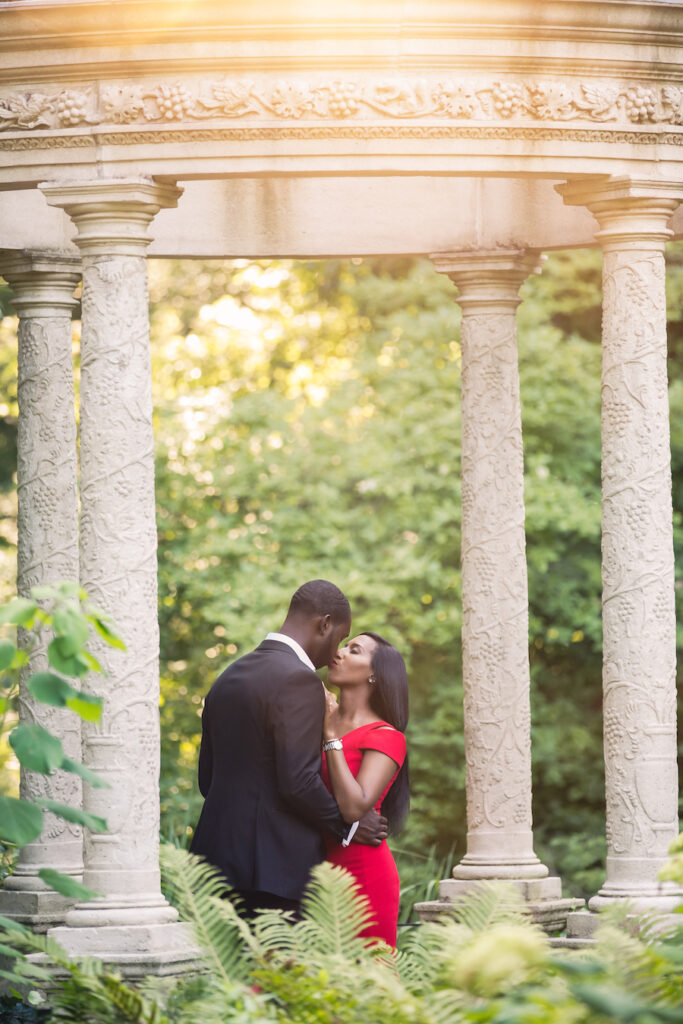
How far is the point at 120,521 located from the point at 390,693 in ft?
15.6

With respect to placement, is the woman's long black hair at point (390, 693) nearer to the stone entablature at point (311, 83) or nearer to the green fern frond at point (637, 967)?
the stone entablature at point (311, 83)

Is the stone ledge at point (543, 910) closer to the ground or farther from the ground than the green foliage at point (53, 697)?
closer to the ground

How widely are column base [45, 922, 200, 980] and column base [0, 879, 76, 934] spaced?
646cm

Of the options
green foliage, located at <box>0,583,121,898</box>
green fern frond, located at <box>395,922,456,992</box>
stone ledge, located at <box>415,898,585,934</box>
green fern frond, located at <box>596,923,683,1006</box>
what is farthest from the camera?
stone ledge, located at <box>415,898,585,934</box>

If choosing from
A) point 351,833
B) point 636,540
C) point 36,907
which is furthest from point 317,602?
point 36,907

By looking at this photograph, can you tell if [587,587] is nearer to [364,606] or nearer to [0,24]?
[364,606]

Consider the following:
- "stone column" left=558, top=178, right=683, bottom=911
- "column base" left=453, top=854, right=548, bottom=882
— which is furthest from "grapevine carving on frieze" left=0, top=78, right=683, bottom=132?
"column base" left=453, top=854, right=548, bottom=882

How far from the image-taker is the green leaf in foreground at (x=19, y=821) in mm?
11500

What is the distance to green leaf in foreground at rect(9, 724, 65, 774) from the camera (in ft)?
37.2

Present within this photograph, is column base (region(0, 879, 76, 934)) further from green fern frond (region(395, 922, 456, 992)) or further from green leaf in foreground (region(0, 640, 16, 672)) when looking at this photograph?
green leaf in foreground (region(0, 640, 16, 672))

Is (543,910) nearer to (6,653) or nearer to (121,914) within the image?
(121,914)

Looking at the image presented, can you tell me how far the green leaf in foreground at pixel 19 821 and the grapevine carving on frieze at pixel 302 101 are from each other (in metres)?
11.8

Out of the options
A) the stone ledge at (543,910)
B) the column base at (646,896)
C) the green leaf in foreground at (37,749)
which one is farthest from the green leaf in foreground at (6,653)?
the stone ledge at (543,910)

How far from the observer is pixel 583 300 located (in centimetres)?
5669
